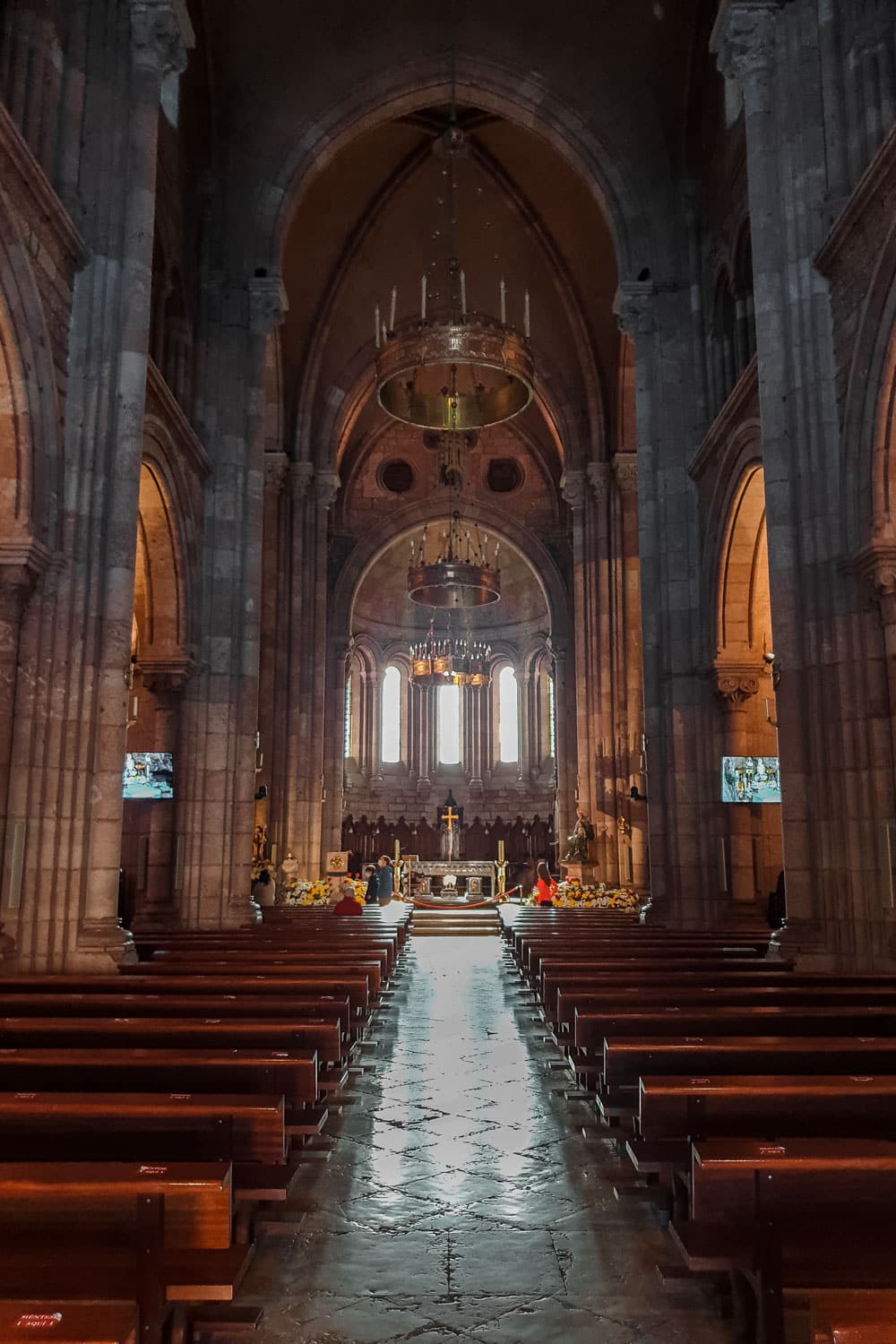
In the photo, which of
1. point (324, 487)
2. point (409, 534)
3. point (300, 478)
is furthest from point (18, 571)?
point (409, 534)

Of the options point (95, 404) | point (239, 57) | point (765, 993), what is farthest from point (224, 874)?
point (239, 57)

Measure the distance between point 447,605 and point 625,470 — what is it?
258 inches

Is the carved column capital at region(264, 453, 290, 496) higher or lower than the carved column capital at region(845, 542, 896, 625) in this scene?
higher

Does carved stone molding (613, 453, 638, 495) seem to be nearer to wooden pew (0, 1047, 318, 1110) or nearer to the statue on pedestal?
the statue on pedestal

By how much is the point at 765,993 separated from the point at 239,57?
18.3 metres

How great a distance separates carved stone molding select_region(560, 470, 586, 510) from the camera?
27859 mm

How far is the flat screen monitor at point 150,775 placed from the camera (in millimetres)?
15461

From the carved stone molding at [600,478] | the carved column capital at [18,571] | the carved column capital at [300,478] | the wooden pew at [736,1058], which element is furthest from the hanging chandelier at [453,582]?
the wooden pew at [736,1058]

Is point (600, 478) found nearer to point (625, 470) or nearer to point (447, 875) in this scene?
point (625, 470)

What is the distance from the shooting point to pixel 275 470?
86.8ft

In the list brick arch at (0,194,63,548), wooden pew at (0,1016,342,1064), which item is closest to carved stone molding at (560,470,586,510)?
brick arch at (0,194,63,548)

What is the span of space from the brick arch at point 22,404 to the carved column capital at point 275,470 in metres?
15.8

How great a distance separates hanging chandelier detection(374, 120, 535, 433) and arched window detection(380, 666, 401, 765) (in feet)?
63.4

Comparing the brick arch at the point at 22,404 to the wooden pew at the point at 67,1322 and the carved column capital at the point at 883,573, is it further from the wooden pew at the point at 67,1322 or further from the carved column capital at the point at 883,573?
the wooden pew at the point at 67,1322
